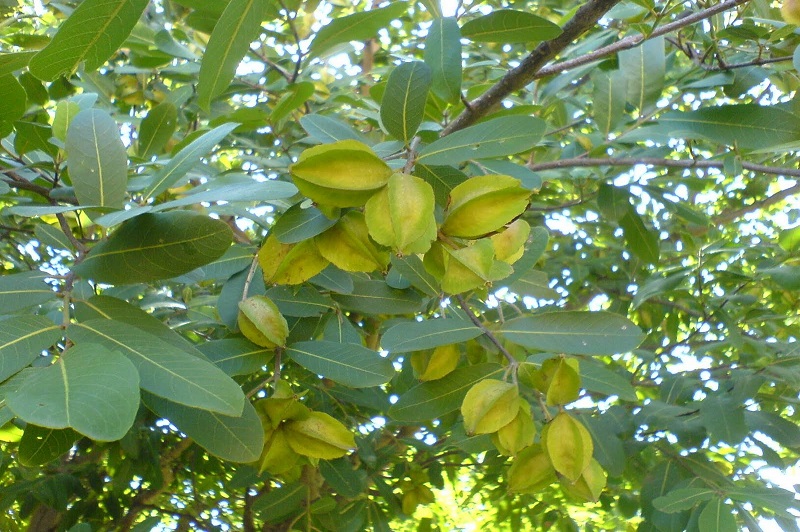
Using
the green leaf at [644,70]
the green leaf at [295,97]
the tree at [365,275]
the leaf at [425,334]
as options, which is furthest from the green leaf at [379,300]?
the green leaf at [644,70]

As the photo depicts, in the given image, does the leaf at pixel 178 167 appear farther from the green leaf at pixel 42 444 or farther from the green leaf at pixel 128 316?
the green leaf at pixel 42 444

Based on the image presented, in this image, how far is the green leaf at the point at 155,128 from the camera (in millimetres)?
1695

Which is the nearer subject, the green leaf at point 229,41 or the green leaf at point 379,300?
the green leaf at point 229,41

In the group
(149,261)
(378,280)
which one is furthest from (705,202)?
(149,261)

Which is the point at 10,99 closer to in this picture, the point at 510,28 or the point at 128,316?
the point at 128,316

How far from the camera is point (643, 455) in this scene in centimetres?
228

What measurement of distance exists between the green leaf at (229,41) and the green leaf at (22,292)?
1.31ft

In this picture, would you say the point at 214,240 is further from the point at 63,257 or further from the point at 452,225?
the point at 63,257

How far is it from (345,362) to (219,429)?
263mm

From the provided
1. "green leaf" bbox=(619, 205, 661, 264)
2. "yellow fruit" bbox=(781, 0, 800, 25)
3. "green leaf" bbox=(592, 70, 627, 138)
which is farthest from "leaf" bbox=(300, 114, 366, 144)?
"green leaf" bbox=(619, 205, 661, 264)

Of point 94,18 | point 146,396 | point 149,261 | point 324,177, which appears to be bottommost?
point 146,396

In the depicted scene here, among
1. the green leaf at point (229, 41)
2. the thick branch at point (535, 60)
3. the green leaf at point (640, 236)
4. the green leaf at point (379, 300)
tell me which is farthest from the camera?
the green leaf at point (640, 236)

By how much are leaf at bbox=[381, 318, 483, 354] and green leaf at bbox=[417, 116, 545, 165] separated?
30 cm

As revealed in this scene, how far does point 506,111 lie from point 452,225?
58cm
